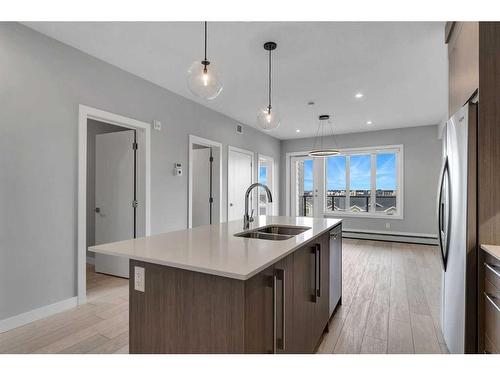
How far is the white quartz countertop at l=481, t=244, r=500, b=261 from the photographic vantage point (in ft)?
4.68

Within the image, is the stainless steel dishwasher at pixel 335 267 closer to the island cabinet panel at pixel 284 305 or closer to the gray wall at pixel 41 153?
the island cabinet panel at pixel 284 305

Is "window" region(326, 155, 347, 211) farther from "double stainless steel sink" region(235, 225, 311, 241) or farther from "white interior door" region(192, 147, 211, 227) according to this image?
"double stainless steel sink" region(235, 225, 311, 241)

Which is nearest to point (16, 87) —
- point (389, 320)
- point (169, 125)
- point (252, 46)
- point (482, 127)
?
point (169, 125)

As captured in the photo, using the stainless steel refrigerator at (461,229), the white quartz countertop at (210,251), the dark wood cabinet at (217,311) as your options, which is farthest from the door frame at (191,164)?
the stainless steel refrigerator at (461,229)

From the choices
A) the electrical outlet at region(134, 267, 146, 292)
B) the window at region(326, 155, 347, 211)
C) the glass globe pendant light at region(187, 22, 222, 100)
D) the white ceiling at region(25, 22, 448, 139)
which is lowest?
the electrical outlet at region(134, 267, 146, 292)

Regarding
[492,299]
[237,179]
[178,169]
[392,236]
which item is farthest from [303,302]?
[392,236]

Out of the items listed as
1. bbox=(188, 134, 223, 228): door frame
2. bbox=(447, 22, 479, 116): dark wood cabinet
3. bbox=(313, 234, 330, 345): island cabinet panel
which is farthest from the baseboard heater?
bbox=(313, 234, 330, 345): island cabinet panel

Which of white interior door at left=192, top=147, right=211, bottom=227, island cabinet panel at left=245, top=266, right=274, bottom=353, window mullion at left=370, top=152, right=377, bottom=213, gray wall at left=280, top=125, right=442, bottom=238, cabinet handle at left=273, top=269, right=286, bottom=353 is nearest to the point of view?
island cabinet panel at left=245, top=266, right=274, bottom=353

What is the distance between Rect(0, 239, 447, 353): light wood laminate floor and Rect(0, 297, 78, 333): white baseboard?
55mm

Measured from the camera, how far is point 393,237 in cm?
644

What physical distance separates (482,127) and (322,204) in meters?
5.75

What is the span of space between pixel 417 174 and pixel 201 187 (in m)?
4.82

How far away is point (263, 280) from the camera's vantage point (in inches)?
52.0
